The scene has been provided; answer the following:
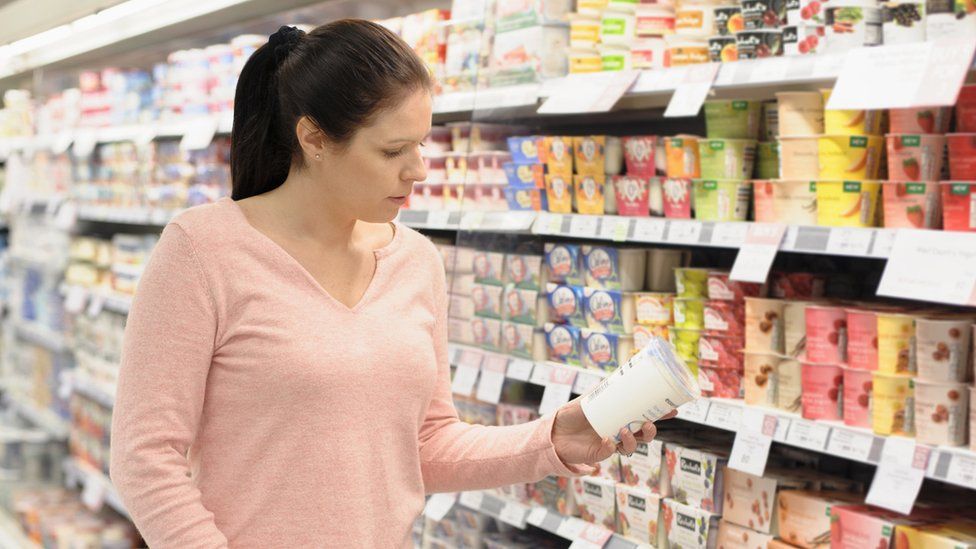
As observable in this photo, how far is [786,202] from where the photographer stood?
2305mm

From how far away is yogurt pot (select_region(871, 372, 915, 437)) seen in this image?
2.07m

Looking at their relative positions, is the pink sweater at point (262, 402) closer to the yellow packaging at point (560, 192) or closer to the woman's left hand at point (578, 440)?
the woman's left hand at point (578, 440)

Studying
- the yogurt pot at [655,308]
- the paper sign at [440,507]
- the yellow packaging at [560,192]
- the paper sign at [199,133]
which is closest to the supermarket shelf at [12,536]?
the paper sign at [199,133]

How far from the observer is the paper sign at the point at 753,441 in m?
2.23

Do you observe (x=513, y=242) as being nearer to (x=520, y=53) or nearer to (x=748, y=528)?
(x=520, y=53)

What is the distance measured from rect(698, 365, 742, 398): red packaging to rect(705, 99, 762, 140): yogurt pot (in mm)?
545

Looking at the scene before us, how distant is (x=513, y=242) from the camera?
300 centimetres

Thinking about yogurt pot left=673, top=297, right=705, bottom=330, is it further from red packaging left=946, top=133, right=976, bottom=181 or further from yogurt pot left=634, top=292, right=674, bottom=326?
red packaging left=946, top=133, right=976, bottom=181

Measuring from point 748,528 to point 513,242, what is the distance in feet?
3.33

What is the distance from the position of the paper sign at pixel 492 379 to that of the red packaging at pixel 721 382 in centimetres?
64

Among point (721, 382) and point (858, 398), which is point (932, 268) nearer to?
point (858, 398)

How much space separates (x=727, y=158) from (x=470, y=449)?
42.3 inches

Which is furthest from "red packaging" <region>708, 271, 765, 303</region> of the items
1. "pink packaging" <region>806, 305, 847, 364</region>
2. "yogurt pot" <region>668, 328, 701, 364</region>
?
"pink packaging" <region>806, 305, 847, 364</region>

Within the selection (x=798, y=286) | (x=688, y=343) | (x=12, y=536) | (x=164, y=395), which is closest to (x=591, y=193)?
(x=688, y=343)
